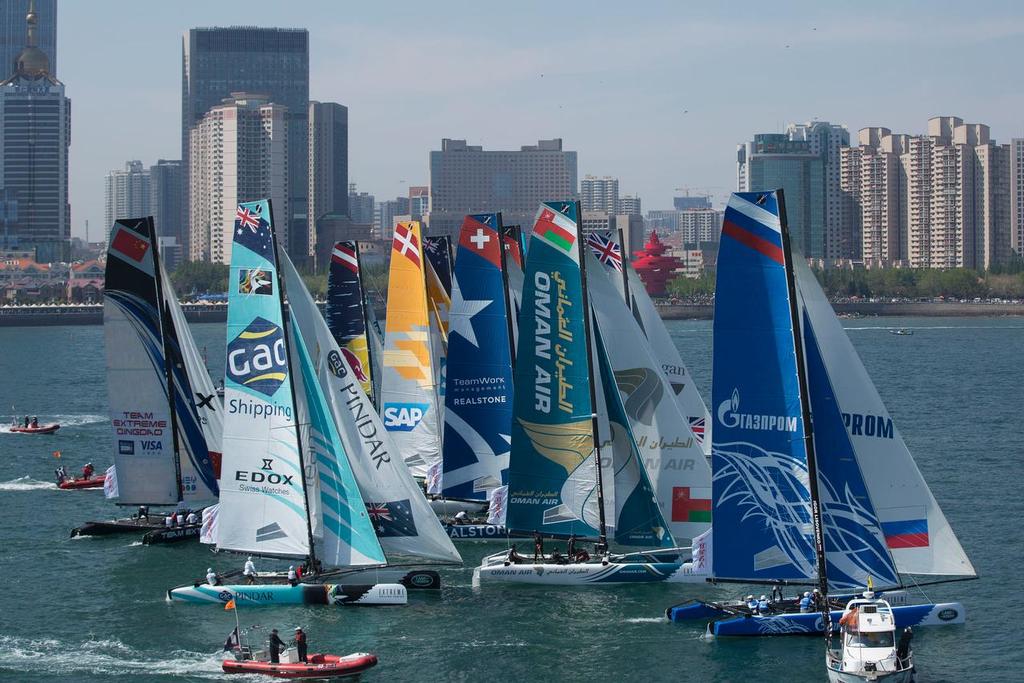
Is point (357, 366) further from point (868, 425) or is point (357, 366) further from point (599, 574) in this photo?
point (868, 425)

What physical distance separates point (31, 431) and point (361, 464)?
5072 cm

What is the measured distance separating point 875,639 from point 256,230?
17.8 metres

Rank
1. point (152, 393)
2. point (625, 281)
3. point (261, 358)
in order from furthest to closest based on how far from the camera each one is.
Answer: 1. point (625, 281)
2. point (152, 393)
3. point (261, 358)

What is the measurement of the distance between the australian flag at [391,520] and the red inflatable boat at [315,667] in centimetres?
658

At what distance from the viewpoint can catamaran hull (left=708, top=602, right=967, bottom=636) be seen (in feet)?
113

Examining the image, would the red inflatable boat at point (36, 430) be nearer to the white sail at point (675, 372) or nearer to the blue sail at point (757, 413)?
the white sail at point (675, 372)

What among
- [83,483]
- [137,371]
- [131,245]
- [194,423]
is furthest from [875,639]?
[83,483]

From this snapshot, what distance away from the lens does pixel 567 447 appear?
40.7m

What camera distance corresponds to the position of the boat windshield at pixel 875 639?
30.9 meters

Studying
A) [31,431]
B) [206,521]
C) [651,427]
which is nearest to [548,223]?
[651,427]

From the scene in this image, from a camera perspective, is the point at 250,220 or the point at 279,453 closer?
the point at 250,220

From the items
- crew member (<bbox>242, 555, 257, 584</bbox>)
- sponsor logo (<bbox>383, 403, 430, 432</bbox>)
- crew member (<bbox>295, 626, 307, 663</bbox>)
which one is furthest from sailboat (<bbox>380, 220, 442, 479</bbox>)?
crew member (<bbox>295, 626, 307, 663</bbox>)

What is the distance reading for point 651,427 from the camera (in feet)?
141

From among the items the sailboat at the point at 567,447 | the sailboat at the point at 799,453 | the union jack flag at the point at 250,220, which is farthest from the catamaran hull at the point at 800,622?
the union jack flag at the point at 250,220
